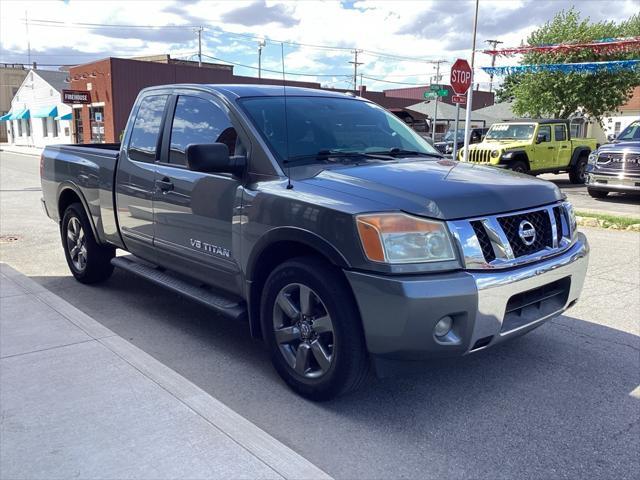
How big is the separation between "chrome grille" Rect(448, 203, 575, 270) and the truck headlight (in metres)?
0.09

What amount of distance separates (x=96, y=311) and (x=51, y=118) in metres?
45.0

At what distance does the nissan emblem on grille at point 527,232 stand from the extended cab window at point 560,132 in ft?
51.3

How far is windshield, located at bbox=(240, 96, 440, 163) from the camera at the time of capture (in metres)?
3.94

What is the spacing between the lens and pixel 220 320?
511cm

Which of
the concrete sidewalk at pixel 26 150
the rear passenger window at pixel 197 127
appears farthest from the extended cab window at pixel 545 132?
the concrete sidewalk at pixel 26 150

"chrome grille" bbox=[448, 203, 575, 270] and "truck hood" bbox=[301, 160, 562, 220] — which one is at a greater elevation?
"truck hood" bbox=[301, 160, 562, 220]

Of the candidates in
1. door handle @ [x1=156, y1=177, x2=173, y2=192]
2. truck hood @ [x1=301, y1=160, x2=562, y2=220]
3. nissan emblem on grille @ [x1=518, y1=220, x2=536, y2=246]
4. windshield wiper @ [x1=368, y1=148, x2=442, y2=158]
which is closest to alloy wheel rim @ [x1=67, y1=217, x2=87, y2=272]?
door handle @ [x1=156, y1=177, x2=173, y2=192]

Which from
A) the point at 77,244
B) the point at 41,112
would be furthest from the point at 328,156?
the point at 41,112

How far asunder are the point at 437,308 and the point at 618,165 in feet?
39.5

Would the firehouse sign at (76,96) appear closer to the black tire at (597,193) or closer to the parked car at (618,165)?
the black tire at (597,193)

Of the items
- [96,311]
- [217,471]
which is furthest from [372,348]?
[96,311]

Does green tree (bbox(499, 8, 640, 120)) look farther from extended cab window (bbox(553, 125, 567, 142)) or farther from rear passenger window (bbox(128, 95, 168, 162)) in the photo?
rear passenger window (bbox(128, 95, 168, 162))

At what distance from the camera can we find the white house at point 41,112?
4275 centimetres

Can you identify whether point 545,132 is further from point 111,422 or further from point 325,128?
point 111,422
